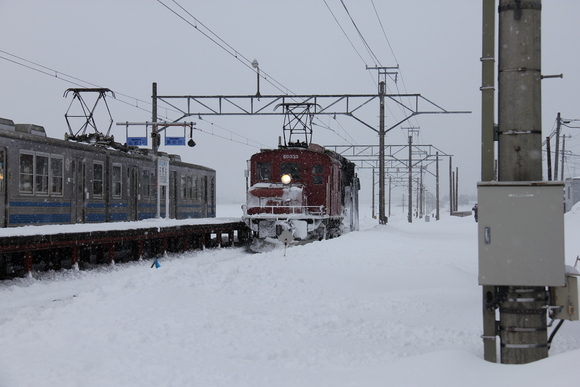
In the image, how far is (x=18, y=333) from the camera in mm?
6617

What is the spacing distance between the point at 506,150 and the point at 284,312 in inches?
144

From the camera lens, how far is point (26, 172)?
611 inches

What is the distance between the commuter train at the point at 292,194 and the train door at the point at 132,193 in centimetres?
418

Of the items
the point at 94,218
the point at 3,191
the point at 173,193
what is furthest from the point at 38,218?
the point at 173,193

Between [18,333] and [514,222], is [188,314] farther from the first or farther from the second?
[514,222]

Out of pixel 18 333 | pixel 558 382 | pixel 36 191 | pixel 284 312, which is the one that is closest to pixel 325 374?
pixel 558 382

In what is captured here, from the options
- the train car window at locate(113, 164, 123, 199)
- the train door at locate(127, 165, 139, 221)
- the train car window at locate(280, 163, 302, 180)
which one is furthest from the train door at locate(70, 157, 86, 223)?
the train car window at locate(280, 163, 302, 180)

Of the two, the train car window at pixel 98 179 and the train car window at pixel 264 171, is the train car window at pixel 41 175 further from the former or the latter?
the train car window at pixel 264 171

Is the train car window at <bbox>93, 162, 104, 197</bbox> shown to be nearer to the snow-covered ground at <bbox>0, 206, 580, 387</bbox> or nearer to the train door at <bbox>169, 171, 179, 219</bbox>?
the train door at <bbox>169, 171, 179, 219</bbox>

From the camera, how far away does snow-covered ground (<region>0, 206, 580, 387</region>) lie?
5176 mm

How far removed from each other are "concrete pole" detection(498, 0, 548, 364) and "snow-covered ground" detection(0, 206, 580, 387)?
1.02 ft

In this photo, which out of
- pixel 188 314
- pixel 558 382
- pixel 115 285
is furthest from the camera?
pixel 115 285

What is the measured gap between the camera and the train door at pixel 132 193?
21.8m

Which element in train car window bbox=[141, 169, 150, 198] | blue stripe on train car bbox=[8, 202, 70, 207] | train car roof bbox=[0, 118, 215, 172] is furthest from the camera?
train car window bbox=[141, 169, 150, 198]
